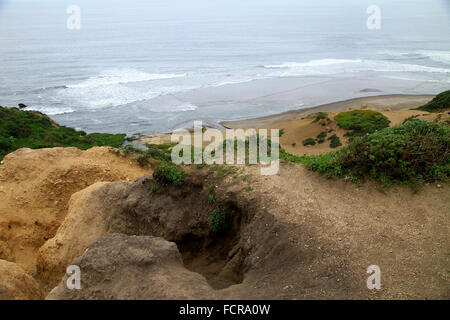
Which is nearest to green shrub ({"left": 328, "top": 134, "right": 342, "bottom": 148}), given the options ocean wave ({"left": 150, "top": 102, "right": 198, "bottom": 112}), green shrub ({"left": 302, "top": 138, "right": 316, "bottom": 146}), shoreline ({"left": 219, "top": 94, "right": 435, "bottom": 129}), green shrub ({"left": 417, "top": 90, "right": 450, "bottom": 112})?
green shrub ({"left": 302, "top": 138, "right": 316, "bottom": 146})

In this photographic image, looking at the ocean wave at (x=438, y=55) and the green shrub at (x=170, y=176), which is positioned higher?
the ocean wave at (x=438, y=55)

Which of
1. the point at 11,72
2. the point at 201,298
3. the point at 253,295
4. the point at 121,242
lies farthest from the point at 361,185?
the point at 11,72

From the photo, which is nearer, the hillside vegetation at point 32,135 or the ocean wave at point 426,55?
the hillside vegetation at point 32,135

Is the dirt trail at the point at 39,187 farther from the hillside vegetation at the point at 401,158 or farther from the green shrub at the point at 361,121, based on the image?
the green shrub at the point at 361,121

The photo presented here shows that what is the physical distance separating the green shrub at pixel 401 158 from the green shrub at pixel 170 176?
4.85 m

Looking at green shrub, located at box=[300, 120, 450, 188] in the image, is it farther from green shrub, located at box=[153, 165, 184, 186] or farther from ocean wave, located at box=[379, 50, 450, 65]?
ocean wave, located at box=[379, 50, 450, 65]

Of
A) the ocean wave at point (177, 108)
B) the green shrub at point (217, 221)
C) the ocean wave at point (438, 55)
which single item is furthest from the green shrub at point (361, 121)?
the ocean wave at point (438, 55)

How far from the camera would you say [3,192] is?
14.9m

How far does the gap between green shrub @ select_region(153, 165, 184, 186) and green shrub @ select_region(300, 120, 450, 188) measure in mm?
4850

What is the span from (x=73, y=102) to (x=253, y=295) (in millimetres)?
42798

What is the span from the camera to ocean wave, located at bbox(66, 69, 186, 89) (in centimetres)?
4975

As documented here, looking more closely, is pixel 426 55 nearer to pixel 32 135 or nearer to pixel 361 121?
pixel 361 121

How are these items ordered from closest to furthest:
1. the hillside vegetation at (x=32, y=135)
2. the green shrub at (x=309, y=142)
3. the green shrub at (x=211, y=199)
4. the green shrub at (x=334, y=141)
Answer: the green shrub at (x=211, y=199) → the hillside vegetation at (x=32, y=135) → the green shrub at (x=334, y=141) → the green shrub at (x=309, y=142)

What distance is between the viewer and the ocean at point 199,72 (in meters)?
41.6
